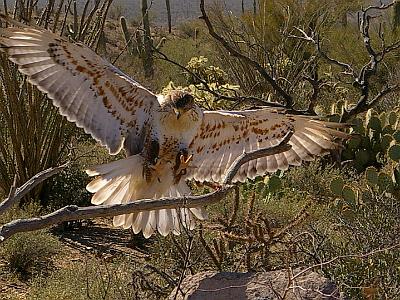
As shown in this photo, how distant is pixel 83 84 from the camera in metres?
4.91

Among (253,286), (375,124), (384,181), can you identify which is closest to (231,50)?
(384,181)

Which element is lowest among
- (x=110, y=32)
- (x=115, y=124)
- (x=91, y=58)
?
(x=110, y=32)

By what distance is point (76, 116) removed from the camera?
5004 mm

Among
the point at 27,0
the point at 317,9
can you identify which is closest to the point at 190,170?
the point at 27,0

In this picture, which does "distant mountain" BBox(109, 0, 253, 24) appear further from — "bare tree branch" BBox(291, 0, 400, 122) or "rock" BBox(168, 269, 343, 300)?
"rock" BBox(168, 269, 343, 300)

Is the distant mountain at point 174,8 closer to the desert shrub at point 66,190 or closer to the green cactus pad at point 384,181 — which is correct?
the desert shrub at point 66,190

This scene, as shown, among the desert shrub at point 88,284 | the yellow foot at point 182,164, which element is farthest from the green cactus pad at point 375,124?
the yellow foot at point 182,164

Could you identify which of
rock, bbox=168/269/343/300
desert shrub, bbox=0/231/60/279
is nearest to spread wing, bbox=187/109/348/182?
rock, bbox=168/269/343/300

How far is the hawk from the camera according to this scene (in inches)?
186

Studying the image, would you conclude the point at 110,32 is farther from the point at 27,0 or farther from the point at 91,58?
the point at 91,58

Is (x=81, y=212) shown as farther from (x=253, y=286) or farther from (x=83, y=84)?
(x=83, y=84)

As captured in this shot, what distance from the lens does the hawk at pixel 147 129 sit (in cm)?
473

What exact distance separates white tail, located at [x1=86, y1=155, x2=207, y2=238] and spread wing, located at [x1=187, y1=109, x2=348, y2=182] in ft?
1.14

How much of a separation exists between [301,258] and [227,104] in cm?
548
